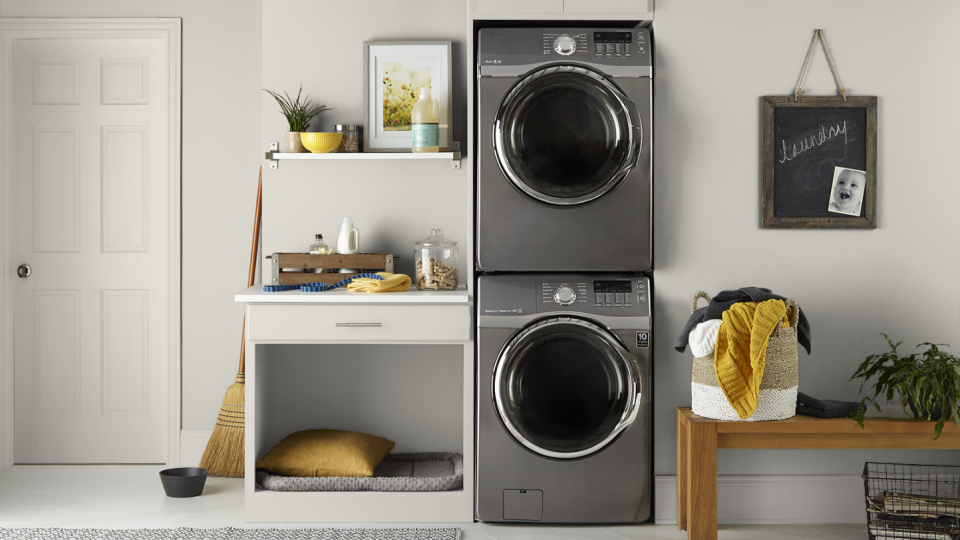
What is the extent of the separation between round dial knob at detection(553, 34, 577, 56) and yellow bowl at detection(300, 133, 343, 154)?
916 millimetres

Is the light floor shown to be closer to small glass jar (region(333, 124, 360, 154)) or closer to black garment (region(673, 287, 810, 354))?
black garment (region(673, 287, 810, 354))

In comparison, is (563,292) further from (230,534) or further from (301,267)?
(230,534)

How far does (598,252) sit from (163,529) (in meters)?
1.82

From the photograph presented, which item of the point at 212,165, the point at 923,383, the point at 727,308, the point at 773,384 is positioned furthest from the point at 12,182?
the point at 923,383

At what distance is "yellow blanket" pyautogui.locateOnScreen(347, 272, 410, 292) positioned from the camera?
2.71m

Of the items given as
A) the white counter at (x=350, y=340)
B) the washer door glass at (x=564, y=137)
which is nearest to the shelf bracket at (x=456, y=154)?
the washer door glass at (x=564, y=137)

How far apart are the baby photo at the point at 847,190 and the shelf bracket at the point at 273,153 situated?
210cm

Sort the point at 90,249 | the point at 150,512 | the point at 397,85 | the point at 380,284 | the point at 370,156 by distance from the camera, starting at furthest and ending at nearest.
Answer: the point at 90,249 < the point at 397,85 < the point at 370,156 < the point at 150,512 < the point at 380,284

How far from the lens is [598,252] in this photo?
2656mm

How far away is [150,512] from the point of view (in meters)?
2.85

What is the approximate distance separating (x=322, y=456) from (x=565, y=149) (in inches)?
57.8

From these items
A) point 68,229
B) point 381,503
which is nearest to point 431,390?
point 381,503

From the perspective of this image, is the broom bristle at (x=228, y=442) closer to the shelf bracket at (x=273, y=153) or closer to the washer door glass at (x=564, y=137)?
the shelf bracket at (x=273, y=153)

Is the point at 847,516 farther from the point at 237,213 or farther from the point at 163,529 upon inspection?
the point at 237,213
